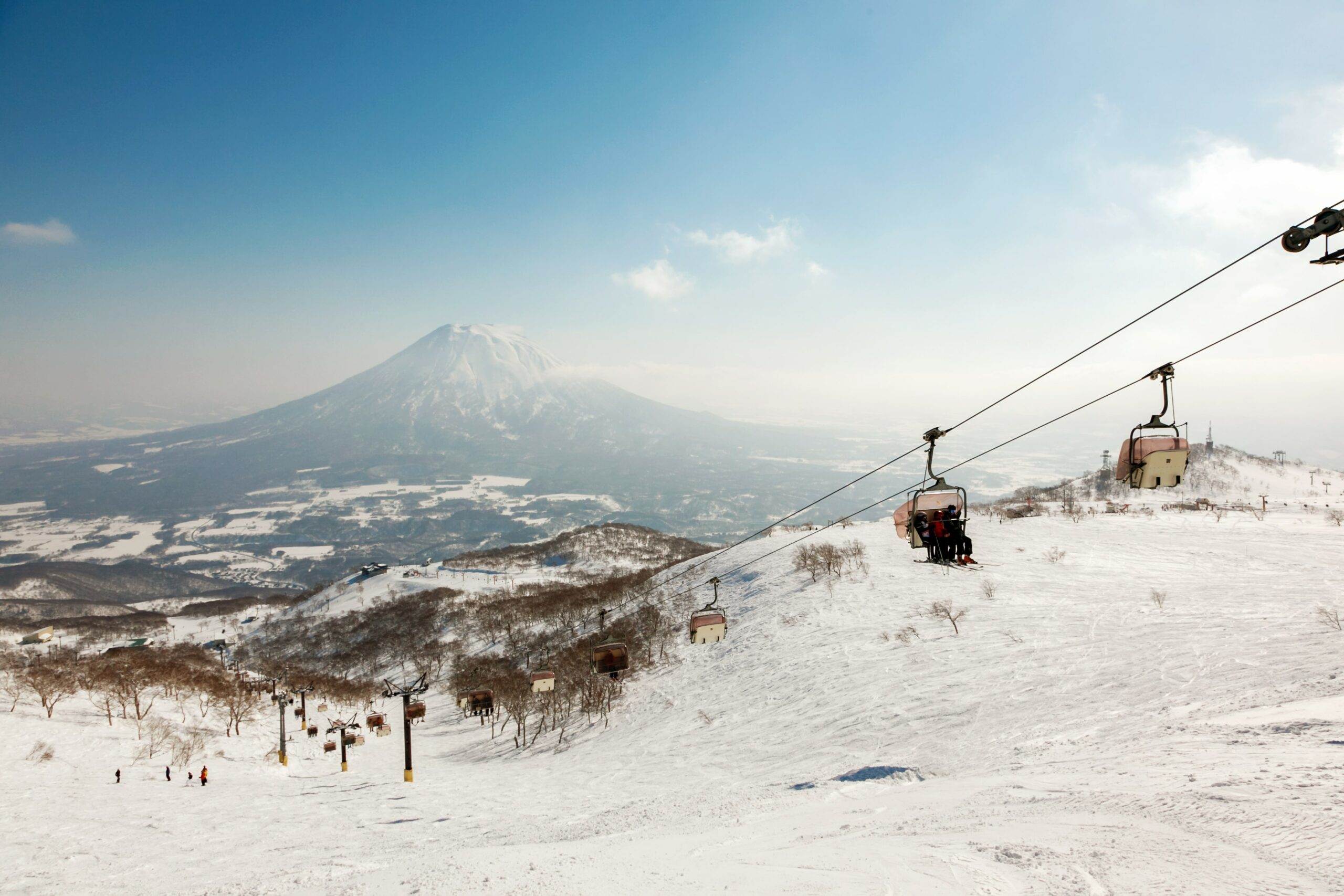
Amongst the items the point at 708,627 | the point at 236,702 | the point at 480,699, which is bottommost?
the point at 236,702

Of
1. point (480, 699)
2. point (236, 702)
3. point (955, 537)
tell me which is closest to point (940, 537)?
point (955, 537)

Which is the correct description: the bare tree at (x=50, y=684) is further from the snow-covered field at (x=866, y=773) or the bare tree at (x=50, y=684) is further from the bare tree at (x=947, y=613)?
the bare tree at (x=947, y=613)

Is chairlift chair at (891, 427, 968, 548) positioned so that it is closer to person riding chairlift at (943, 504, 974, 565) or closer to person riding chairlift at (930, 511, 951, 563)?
person riding chairlift at (943, 504, 974, 565)

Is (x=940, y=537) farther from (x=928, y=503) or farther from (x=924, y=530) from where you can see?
(x=928, y=503)

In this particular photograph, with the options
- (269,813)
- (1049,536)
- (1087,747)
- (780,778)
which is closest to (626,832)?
(780,778)

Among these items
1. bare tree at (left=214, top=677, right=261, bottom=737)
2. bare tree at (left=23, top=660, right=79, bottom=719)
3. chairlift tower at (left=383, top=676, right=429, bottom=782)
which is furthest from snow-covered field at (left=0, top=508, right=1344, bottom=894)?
bare tree at (left=214, top=677, right=261, bottom=737)

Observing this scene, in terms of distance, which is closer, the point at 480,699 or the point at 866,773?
the point at 866,773
